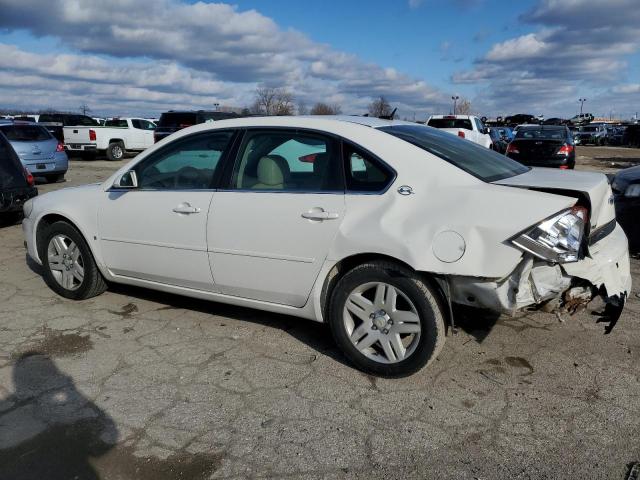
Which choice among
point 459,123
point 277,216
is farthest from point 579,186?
point 459,123

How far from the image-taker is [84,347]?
384cm

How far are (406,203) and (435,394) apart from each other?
44.4 inches

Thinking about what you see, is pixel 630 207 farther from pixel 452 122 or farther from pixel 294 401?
pixel 452 122

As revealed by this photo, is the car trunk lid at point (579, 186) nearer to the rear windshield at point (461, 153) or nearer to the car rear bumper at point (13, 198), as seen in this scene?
the rear windshield at point (461, 153)

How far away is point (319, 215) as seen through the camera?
10.9 ft

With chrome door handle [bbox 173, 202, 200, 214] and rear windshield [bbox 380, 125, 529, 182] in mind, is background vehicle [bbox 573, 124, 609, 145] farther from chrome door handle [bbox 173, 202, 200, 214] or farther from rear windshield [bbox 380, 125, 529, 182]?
chrome door handle [bbox 173, 202, 200, 214]

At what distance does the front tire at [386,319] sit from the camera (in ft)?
10.2

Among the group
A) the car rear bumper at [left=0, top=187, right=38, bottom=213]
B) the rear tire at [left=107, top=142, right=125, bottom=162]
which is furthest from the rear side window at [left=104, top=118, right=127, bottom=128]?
the car rear bumper at [left=0, top=187, right=38, bottom=213]

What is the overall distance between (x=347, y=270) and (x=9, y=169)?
6.33 meters

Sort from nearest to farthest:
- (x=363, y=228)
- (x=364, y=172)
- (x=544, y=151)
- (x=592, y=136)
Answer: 1. (x=363, y=228)
2. (x=364, y=172)
3. (x=544, y=151)
4. (x=592, y=136)

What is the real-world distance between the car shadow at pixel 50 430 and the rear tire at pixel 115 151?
19.3m

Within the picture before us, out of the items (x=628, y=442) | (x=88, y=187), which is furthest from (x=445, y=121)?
(x=628, y=442)

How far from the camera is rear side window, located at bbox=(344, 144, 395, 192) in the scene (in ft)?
10.7

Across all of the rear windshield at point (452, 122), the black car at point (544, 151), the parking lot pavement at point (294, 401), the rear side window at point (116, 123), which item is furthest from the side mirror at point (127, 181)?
the rear side window at point (116, 123)
